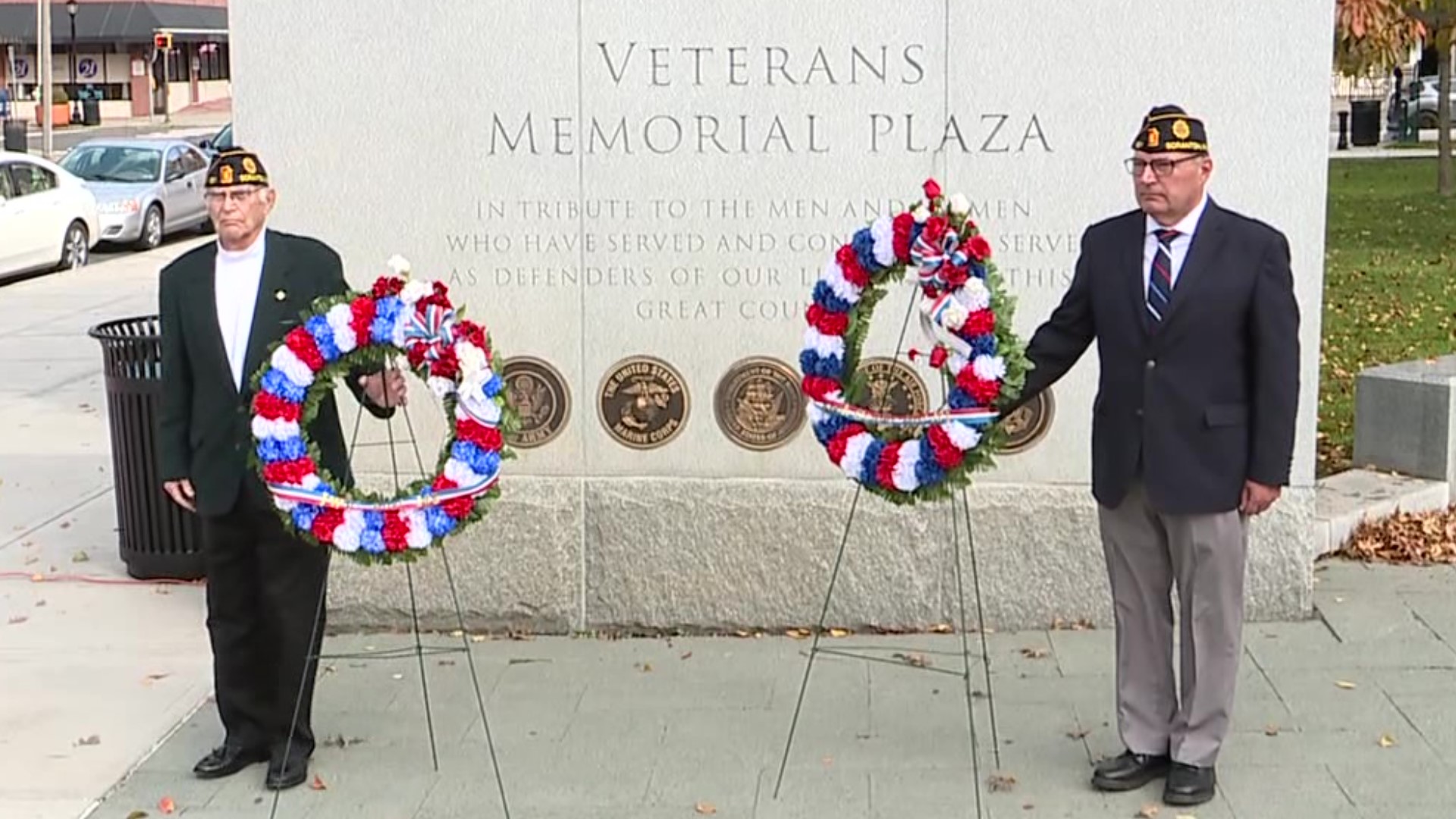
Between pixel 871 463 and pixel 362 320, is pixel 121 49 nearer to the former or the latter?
pixel 362 320

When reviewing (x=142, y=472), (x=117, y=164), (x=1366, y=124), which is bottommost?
(x=142, y=472)

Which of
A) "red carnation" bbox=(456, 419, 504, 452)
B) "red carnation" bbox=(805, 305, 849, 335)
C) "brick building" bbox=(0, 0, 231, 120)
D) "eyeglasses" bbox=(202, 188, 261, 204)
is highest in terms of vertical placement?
"brick building" bbox=(0, 0, 231, 120)

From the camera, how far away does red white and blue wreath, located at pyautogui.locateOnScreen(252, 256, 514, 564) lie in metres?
5.68

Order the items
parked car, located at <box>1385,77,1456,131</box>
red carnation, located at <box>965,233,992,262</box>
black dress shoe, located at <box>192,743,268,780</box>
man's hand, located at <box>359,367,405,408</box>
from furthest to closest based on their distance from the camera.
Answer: parked car, located at <box>1385,77,1456,131</box>
black dress shoe, located at <box>192,743,268,780</box>
man's hand, located at <box>359,367,405,408</box>
red carnation, located at <box>965,233,992,262</box>

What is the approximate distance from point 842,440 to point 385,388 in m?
1.46

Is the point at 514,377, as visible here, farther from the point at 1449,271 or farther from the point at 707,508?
the point at 1449,271

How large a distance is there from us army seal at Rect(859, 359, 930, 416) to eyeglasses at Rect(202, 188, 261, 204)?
108 inches

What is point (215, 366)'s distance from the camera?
6.11 metres

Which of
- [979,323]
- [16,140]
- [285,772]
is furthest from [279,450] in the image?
[16,140]

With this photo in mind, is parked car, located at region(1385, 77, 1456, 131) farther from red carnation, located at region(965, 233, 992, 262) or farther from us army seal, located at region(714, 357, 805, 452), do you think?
red carnation, located at region(965, 233, 992, 262)

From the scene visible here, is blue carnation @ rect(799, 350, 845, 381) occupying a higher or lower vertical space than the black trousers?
higher

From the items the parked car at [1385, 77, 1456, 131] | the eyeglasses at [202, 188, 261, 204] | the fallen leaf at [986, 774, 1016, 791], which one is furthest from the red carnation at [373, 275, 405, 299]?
the parked car at [1385, 77, 1456, 131]

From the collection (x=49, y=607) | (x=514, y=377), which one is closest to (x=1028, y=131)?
(x=514, y=377)

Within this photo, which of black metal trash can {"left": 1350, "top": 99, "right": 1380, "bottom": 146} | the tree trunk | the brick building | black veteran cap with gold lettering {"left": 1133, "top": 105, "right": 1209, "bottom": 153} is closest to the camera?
black veteran cap with gold lettering {"left": 1133, "top": 105, "right": 1209, "bottom": 153}
